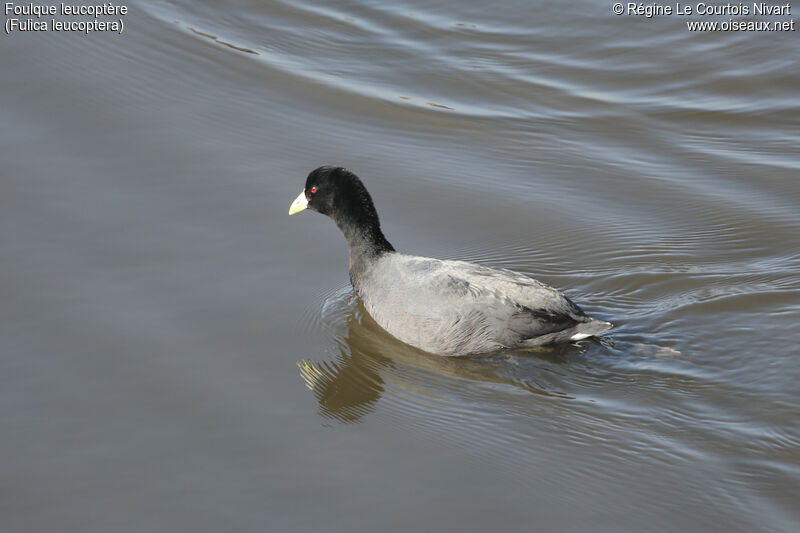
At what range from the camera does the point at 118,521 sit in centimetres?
412

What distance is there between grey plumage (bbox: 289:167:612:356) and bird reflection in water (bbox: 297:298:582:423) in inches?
3.2

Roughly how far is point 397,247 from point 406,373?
140cm

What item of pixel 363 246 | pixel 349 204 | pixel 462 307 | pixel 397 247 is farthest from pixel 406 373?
pixel 397 247

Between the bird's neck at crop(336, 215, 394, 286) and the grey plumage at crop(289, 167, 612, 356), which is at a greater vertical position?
the bird's neck at crop(336, 215, 394, 286)

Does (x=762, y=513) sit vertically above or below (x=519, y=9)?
below

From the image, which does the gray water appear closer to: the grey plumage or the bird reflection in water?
the bird reflection in water

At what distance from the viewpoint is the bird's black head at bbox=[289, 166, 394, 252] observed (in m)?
6.03

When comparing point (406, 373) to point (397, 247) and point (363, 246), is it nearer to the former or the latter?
point (363, 246)

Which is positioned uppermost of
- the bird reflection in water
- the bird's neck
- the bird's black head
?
the bird's black head

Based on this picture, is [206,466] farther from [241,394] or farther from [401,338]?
[401,338]

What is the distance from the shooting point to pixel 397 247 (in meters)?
6.59

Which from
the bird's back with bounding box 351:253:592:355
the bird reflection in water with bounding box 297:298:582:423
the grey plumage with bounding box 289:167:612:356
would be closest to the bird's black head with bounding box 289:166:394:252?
the grey plumage with bounding box 289:167:612:356

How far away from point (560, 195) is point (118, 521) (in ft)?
14.6

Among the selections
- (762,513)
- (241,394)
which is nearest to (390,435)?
(241,394)
